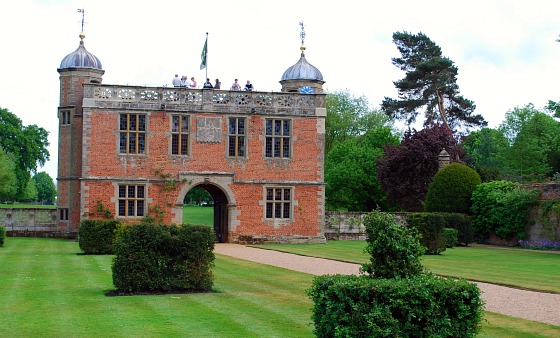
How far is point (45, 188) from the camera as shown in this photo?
147875 mm

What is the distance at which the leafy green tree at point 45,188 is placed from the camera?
145 m

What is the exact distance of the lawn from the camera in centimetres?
1091

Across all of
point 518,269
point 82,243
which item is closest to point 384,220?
point 518,269

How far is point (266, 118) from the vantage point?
122 ft

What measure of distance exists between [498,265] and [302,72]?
19.7 metres

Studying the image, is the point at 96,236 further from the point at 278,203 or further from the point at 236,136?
the point at 278,203

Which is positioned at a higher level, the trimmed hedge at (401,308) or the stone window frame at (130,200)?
the stone window frame at (130,200)

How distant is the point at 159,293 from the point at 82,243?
12.2m

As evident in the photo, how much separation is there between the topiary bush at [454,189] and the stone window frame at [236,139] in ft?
32.0

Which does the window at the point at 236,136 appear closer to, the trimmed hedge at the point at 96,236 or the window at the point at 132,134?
the window at the point at 132,134

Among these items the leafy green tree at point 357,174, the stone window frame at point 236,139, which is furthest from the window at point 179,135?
the leafy green tree at point 357,174

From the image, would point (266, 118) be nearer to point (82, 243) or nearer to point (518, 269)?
point (82, 243)

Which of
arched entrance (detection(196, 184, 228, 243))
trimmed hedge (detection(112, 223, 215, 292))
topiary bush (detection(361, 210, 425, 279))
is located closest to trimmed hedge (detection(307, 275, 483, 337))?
topiary bush (detection(361, 210, 425, 279))

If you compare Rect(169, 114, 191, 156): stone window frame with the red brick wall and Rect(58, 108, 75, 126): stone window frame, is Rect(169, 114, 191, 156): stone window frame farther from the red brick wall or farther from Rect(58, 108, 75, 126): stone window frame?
Rect(58, 108, 75, 126): stone window frame
